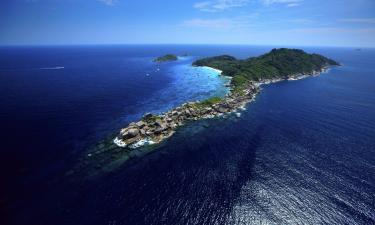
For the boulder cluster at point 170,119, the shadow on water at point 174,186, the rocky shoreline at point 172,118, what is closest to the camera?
the shadow on water at point 174,186

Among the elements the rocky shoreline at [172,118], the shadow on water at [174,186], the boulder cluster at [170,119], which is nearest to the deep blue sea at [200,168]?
the shadow on water at [174,186]

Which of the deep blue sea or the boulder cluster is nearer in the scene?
the deep blue sea

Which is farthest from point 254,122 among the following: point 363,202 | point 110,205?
point 110,205

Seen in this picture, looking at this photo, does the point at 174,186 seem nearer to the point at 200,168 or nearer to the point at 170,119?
the point at 200,168

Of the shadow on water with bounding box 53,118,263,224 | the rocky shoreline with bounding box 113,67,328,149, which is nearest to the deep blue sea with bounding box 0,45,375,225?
the shadow on water with bounding box 53,118,263,224

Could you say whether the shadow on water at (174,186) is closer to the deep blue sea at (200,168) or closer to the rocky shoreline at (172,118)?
the deep blue sea at (200,168)

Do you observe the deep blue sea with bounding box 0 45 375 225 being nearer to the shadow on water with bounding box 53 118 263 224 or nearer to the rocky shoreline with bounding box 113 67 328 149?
the shadow on water with bounding box 53 118 263 224
